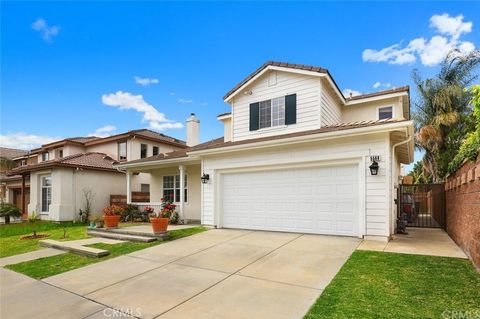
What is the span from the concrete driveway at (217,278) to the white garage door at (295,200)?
2.38 ft

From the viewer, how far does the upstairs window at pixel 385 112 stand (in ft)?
39.8

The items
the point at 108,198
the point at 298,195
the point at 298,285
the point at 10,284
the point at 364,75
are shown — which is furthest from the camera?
the point at 108,198

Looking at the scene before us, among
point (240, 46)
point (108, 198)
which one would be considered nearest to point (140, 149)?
point (108, 198)

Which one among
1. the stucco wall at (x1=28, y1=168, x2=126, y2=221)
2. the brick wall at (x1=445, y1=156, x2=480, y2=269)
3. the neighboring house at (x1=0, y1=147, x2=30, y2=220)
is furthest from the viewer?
the neighboring house at (x1=0, y1=147, x2=30, y2=220)

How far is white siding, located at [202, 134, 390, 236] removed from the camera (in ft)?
24.8

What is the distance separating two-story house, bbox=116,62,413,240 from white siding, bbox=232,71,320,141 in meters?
0.04

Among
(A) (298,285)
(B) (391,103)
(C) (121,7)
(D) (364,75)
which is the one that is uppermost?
(C) (121,7)

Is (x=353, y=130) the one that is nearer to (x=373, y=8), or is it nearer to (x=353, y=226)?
(x=353, y=226)

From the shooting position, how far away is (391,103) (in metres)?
12.1

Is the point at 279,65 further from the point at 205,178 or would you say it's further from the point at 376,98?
the point at 205,178

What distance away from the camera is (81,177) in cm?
1662

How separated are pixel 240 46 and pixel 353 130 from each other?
973 centimetres

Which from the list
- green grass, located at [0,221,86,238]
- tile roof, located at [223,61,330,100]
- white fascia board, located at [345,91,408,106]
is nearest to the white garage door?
tile roof, located at [223,61,330,100]

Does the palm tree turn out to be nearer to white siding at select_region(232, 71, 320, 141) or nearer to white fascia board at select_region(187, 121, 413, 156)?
white siding at select_region(232, 71, 320, 141)
